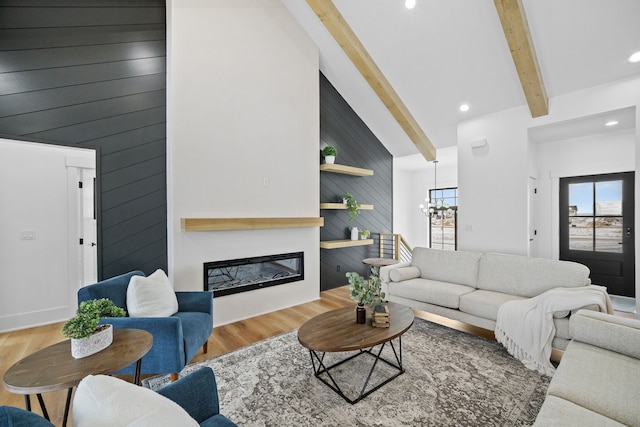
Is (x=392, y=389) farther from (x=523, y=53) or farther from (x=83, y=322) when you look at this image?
(x=523, y=53)

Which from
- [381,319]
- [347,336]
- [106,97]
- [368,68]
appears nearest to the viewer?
[347,336]

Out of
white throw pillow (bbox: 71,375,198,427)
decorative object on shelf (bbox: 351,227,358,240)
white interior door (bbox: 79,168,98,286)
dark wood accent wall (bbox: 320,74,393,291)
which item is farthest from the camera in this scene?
decorative object on shelf (bbox: 351,227,358,240)

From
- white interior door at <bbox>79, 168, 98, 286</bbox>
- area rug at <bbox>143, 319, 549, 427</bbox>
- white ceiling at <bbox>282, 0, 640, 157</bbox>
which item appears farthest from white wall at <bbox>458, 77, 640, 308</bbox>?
white interior door at <bbox>79, 168, 98, 286</bbox>

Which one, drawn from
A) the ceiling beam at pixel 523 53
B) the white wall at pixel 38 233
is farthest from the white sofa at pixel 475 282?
the white wall at pixel 38 233

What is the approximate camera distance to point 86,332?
4.97 ft

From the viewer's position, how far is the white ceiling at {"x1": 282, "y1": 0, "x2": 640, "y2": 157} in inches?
119

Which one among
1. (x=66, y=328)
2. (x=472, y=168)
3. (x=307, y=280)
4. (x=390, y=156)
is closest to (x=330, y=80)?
(x=390, y=156)

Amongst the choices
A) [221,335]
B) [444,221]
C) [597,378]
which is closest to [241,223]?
[221,335]

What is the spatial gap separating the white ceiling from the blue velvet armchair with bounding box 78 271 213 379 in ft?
13.3

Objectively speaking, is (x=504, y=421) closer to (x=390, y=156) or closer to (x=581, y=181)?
(x=581, y=181)

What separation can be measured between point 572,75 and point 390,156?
323 centimetres

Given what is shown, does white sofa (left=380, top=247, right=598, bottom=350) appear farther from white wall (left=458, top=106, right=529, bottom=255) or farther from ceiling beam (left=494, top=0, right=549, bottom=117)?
ceiling beam (left=494, top=0, right=549, bottom=117)

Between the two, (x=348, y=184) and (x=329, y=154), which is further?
(x=348, y=184)

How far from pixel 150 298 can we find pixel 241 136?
2.19 meters
